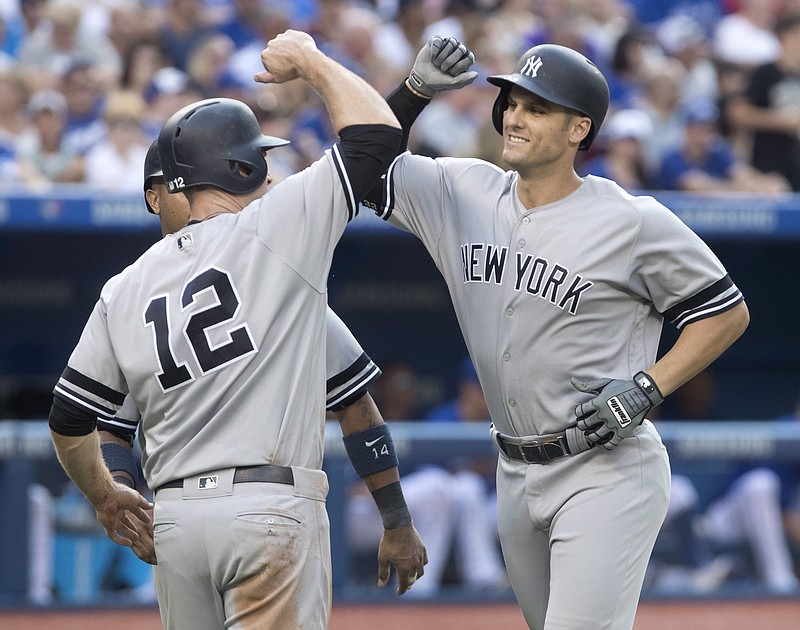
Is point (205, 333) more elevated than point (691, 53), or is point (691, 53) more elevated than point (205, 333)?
point (205, 333)

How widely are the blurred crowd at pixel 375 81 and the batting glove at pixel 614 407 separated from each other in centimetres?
403

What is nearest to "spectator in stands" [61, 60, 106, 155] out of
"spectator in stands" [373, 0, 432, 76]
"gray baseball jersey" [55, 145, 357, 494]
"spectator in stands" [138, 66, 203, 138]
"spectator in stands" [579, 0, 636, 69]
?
"spectator in stands" [138, 66, 203, 138]

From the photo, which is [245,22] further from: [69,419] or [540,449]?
[69,419]

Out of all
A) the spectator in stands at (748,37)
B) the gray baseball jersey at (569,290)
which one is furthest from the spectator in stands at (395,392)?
the gray baseball jersey at (569,290)

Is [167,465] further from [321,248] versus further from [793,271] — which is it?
[793,271]

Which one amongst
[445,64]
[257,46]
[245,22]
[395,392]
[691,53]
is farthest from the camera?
[691,53]

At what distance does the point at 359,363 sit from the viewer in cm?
363

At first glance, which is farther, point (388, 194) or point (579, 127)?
point (388, 194)

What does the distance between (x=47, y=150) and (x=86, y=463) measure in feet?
15.1

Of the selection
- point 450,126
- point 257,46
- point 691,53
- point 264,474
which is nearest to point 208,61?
point 257,46

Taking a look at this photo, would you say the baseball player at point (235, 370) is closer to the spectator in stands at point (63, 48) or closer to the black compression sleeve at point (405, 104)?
the black compression sleeve at point (405, 104)

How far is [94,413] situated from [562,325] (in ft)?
4.02

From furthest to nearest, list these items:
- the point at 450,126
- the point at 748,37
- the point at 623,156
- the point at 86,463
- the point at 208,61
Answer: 1. the point at 748,37
2. the point at 208,61
3. the point at 450,126
4. the point at 623,156
5. the point at 86,463

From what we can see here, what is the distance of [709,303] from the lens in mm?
3535
